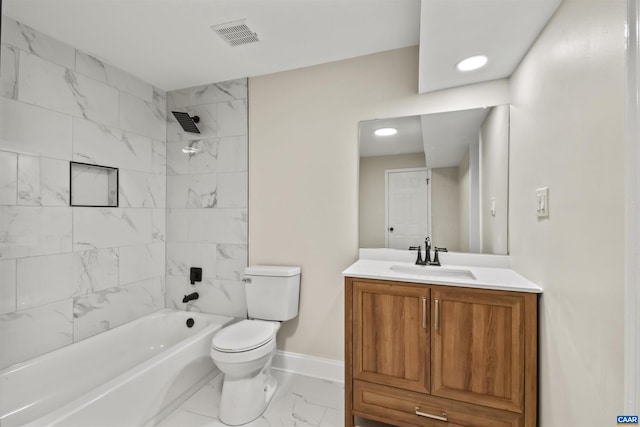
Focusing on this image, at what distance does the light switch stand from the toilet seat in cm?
166

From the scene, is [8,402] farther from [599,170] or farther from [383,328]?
[599,170]

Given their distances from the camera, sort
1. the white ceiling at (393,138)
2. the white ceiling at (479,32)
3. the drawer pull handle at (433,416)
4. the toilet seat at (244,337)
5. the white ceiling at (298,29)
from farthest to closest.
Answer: the white ceiling at (393,138)
the toilet seat at (244,337)
the drawer pull handle at (433,416)
the white ceiling at (298,29)
the white ceiling at (479,32)

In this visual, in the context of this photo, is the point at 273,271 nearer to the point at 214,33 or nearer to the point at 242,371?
the point at 242,371

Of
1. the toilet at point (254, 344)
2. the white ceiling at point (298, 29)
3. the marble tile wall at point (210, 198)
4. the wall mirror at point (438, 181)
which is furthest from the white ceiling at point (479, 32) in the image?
the toilet at point (254, 344)

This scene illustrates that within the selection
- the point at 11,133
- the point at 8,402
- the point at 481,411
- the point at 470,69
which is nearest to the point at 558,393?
the point at 481,411

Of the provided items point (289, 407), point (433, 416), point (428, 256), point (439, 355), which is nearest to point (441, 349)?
point (439, 355)

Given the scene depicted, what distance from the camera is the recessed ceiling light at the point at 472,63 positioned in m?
1.66

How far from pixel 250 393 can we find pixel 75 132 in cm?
216

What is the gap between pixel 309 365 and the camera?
2320mm

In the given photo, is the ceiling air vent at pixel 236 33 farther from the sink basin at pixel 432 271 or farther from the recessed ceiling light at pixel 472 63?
the sink basin at pixel 432 271

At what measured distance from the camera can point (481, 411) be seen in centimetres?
146

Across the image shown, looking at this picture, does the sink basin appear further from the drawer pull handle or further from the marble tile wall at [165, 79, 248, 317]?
the marble tile wall at [165, 79, 248, 317]

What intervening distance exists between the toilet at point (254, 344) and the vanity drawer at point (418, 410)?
609 mm

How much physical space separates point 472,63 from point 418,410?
6.44 feet
